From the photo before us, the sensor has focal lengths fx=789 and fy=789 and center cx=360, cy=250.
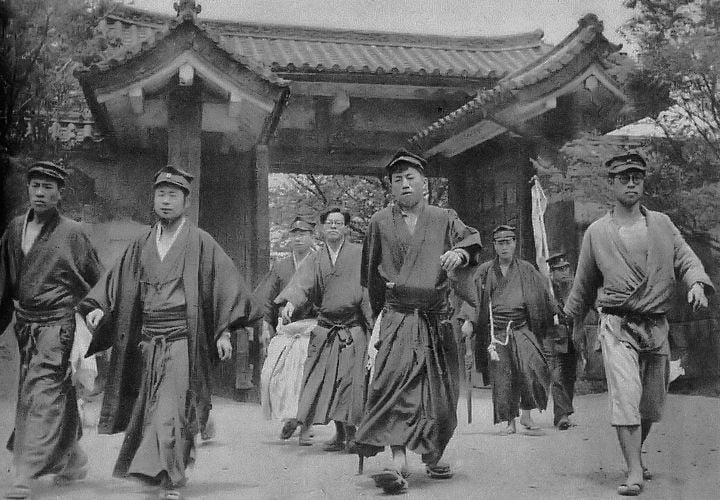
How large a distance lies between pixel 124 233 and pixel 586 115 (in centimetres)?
465

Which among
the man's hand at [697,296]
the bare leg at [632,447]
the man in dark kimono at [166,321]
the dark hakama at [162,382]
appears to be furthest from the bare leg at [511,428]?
the dark hakama at [162,382]

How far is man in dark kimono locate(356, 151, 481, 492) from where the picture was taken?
4.45 meters

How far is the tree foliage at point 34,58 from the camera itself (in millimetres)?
5477

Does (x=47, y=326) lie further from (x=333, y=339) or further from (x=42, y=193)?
(x=333, y=339)

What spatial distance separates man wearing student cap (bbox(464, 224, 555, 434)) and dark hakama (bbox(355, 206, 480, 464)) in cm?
196

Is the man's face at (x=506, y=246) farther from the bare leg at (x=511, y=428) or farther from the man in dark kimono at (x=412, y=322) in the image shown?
the man in dark kimono at (x=412, y=322)

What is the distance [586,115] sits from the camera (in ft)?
24.9

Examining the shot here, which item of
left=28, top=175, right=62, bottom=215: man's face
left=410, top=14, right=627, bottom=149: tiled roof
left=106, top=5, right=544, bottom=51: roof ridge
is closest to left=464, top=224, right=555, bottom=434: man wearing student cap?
left=410, top=14, right=627, bottom=149: tiled roof

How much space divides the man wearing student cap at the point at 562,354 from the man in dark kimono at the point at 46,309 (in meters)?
3.95

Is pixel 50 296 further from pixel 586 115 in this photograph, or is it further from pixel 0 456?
pixel 586 115

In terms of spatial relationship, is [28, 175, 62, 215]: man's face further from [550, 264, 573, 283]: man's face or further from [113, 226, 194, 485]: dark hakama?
[550, 264, 573, 283]: man's face

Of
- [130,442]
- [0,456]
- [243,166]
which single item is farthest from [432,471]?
[243,166]

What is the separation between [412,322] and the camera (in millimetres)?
4664

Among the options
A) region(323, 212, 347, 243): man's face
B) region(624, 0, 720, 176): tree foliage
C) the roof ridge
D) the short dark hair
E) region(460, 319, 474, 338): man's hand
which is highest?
the roof ridge
